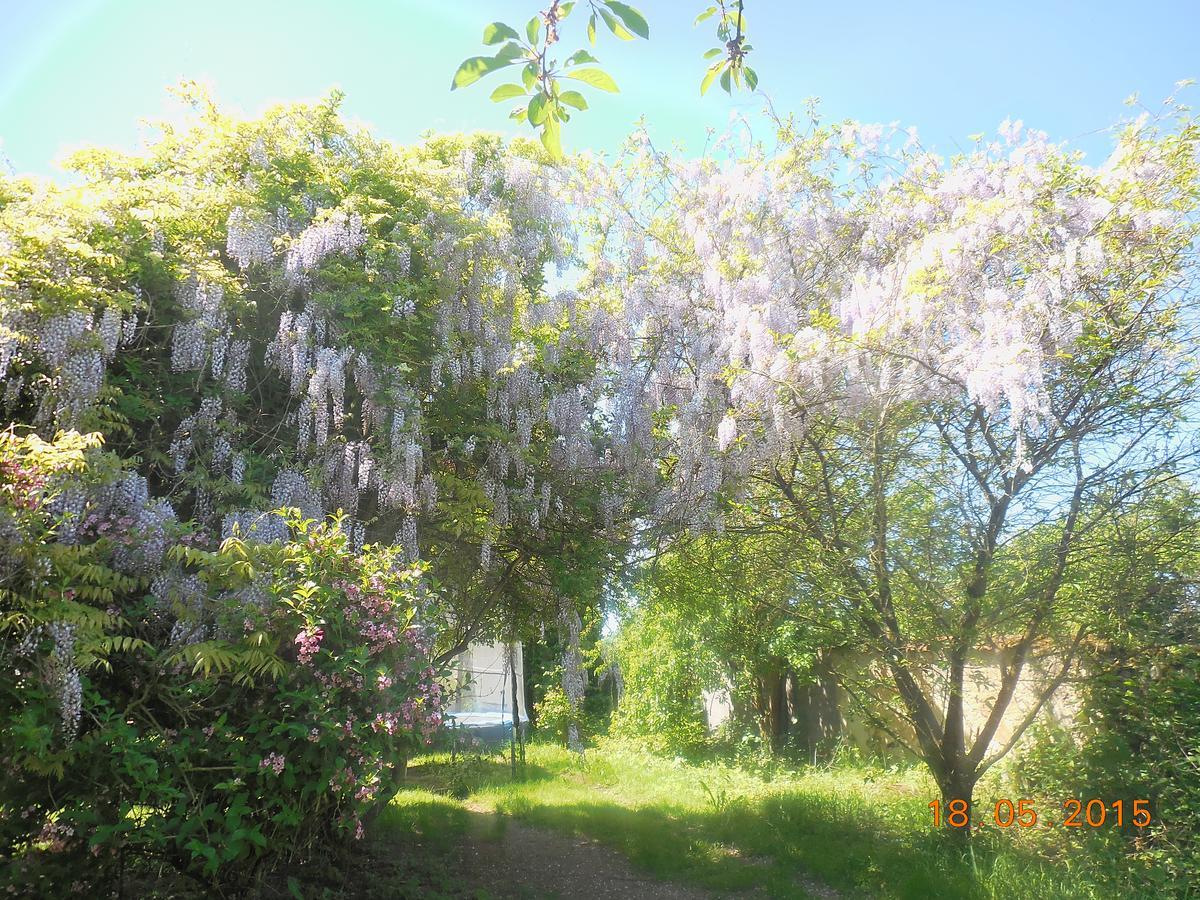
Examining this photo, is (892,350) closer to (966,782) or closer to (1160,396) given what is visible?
(1160,396)

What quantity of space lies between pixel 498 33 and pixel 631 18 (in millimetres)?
283

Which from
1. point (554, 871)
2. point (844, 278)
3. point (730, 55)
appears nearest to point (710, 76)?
point (730, 55)

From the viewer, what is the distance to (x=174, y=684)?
3473 millimetres

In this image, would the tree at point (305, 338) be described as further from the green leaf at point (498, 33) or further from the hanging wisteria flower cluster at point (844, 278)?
the green leaf at point (498, 33)

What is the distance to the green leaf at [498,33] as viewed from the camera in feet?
5.08

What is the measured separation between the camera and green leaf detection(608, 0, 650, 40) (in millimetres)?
1560

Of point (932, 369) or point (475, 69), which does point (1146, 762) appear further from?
point (475, 69)

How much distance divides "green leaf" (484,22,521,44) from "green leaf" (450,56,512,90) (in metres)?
0.03

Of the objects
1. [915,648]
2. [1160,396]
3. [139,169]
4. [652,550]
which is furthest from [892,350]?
[139,169]

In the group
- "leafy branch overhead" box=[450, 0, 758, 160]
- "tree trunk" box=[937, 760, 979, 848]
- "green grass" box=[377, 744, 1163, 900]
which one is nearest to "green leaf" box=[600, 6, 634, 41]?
"leafy branch overhead" box=[450, 0, 758, 160]

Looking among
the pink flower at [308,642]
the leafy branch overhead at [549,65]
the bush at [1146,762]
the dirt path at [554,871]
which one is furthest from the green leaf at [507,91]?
the bush at [1146,762]

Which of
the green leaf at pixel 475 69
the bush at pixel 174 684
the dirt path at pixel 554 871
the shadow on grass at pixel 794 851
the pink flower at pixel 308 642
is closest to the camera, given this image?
the green leaf at pixel 475 69

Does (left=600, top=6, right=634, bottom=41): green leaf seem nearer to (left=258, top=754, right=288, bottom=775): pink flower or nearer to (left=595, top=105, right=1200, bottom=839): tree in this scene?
(left=258, top=754, right=288, bottom=775): pink flower

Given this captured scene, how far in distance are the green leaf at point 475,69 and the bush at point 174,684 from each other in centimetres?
254
